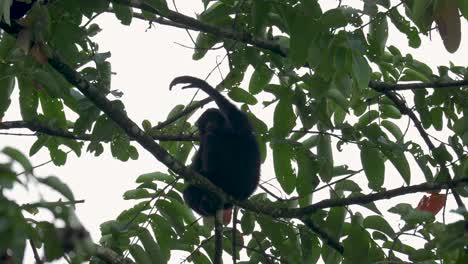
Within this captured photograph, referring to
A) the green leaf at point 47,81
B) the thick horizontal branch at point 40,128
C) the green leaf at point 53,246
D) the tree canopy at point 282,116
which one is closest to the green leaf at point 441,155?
the tree canopy at point 282,116

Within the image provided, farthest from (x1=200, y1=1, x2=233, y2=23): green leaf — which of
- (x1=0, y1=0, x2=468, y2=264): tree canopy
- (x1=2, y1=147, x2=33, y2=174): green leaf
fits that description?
(x1=2, y1=147, x2=33, y2=174): green leaf

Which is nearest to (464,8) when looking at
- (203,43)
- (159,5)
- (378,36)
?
(378,36)

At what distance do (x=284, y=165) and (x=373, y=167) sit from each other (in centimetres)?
58

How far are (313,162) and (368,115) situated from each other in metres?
0.86

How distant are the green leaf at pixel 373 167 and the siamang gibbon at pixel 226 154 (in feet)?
3.67

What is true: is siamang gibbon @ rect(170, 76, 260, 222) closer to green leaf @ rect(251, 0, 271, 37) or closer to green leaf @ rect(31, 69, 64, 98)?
green leaf @ rect(251, 0, 271, 37)

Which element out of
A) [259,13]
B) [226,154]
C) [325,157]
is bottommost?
[325,157]

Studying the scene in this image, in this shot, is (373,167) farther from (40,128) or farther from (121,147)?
(40,128)

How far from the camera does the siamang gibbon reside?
6441mm

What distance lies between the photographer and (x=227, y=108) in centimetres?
643

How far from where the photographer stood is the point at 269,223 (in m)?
5.68

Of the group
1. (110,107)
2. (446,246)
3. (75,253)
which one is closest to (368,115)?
(110,107)

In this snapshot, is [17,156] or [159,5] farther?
[159,5]

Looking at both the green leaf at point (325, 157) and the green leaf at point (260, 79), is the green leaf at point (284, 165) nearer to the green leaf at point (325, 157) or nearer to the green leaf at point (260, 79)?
the green leaf at point (325, 157)
